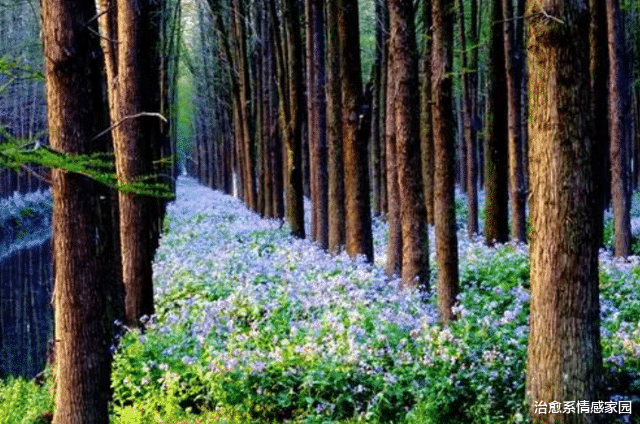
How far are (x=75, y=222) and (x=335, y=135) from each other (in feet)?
33.9

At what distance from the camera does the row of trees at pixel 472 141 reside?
18.8 ft

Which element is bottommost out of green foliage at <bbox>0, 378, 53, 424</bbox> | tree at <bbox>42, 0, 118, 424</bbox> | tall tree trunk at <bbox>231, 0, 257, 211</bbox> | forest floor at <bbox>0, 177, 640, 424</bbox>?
green foliage at <bbox>0, 378, 53, 424</bbox>

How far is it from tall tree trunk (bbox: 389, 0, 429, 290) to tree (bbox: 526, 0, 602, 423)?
190 inches

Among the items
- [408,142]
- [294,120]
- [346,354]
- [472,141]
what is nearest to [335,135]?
[294,120]

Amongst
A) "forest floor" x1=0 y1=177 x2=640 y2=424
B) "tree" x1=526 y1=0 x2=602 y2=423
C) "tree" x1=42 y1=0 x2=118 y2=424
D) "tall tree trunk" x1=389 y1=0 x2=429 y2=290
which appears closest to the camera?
"tree" x1=42 y1=0 x2=118 y2=424

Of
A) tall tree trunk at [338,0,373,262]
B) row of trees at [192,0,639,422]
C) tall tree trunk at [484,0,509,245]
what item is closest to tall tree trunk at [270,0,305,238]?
row of trees at [192,0,639,422]

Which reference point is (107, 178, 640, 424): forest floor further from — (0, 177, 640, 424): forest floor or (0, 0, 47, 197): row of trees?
(0, 0, 47, 197): row of trees

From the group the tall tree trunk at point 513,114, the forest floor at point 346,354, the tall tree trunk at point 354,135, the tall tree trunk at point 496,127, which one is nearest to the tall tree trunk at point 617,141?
the tall tree trunk at point 513,114

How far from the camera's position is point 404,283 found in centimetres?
1117

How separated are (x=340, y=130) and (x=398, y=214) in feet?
12.2

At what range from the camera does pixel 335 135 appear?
51.3 feet

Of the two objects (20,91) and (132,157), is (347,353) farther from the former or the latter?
(20,91)

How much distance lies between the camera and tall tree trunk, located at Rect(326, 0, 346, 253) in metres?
15.4

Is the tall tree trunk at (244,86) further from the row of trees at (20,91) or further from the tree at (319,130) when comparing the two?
the row of trees at (20,91)
